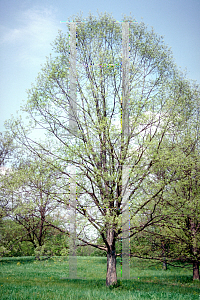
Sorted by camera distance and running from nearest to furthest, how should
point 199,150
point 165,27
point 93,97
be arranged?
1. point 165,27
2. point 93,97
3. point 199,150

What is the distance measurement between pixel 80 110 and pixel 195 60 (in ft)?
12.5

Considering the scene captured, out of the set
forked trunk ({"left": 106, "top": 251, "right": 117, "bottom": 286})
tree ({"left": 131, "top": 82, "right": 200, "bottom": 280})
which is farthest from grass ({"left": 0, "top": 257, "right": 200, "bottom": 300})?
tree ({"left": 131, "top": 82, "right": 200, "bottom": 280})

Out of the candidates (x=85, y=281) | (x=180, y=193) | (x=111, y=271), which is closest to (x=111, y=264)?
(x=111, y=271)

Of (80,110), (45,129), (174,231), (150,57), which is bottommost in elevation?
(174,231)

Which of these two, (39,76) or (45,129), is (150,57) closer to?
(39,76)

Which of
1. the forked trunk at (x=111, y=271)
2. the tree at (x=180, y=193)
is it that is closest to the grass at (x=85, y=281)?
the forked trunk at (x=111, y=271)

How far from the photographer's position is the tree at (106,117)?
6035 millimetres

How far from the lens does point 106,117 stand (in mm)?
6230

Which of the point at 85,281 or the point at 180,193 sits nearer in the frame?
the point at 180,193

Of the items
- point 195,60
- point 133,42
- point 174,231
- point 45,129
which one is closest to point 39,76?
point 45,129

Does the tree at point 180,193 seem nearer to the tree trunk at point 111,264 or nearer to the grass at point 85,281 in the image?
the grass at point 85,281

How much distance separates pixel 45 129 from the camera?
6.48 m

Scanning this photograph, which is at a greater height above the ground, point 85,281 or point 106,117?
point 106,117

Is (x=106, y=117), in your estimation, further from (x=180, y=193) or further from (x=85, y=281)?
(x=85, y=281)
